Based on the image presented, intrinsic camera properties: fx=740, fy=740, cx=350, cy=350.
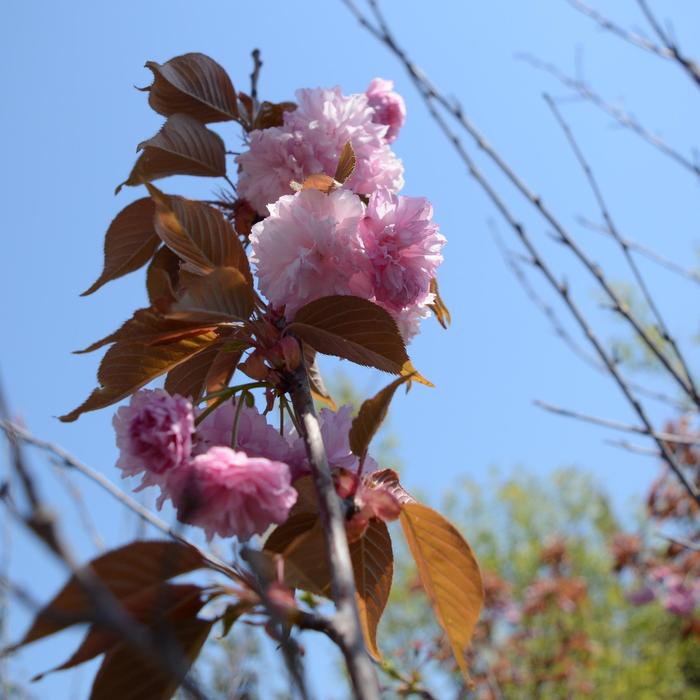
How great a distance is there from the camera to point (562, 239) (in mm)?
1243

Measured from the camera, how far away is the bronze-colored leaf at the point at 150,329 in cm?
68

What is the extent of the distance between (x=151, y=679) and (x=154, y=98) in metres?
0.78

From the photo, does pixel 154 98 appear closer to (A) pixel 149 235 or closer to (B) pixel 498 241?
(A) pixel 149 235

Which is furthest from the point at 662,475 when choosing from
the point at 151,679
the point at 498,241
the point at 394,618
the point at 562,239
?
the point at 394,618

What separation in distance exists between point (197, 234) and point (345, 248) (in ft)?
0.49

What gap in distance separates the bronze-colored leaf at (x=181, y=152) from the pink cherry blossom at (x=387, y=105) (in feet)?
0.92

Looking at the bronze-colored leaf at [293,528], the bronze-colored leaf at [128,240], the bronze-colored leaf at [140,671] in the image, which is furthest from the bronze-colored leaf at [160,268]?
the bronze-colored leaf at [140,671]

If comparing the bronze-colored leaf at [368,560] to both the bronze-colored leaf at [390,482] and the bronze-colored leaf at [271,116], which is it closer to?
the bronze-colored leaf at [390,482]

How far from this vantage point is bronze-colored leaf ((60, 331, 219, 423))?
0.74 metres

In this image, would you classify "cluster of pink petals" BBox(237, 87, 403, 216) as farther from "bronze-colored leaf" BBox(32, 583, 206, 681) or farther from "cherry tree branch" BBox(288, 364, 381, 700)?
"bronze-colored leaf" BBox(32, 583, 206, 681)

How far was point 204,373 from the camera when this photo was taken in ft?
2.75

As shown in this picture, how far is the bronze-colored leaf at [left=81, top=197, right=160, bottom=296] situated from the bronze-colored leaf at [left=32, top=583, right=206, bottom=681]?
0.51m

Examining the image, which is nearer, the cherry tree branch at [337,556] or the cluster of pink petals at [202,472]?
the cherry tree branch at [337,556]

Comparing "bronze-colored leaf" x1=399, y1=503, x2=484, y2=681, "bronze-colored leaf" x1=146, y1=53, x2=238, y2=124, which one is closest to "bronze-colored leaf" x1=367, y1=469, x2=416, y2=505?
"bronze-colored leaf" x1=399, y1=503, x2=484, y2=681
